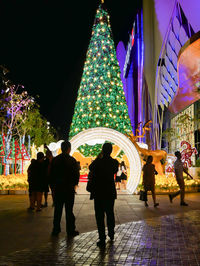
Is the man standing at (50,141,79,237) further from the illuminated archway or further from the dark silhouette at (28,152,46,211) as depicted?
the illuminated archway

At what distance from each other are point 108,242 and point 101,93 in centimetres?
2357

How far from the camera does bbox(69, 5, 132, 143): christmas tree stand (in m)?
28.2

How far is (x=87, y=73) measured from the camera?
29125 millimetres

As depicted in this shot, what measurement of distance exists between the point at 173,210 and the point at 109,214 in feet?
14.8

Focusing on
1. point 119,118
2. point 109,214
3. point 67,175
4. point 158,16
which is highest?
point 158,16

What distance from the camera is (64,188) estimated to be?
6.15 meters

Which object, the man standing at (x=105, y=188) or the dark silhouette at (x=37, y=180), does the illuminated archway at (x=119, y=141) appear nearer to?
the dark silhouette at (x=37, y=180)

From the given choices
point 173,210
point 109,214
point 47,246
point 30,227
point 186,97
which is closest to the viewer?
point 47,246

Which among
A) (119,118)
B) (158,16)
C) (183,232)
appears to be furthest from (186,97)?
(183,232)

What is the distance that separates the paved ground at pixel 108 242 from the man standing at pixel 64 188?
0.21 meters

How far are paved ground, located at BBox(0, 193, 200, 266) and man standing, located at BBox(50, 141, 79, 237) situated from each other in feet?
0.69

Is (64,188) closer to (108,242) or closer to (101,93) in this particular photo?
(108,242)

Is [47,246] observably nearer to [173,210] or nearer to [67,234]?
[67,234]

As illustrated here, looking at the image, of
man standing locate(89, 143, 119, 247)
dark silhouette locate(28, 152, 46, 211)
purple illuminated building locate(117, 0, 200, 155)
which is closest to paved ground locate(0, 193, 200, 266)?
man standing locate(89, 143, 119, 247)
